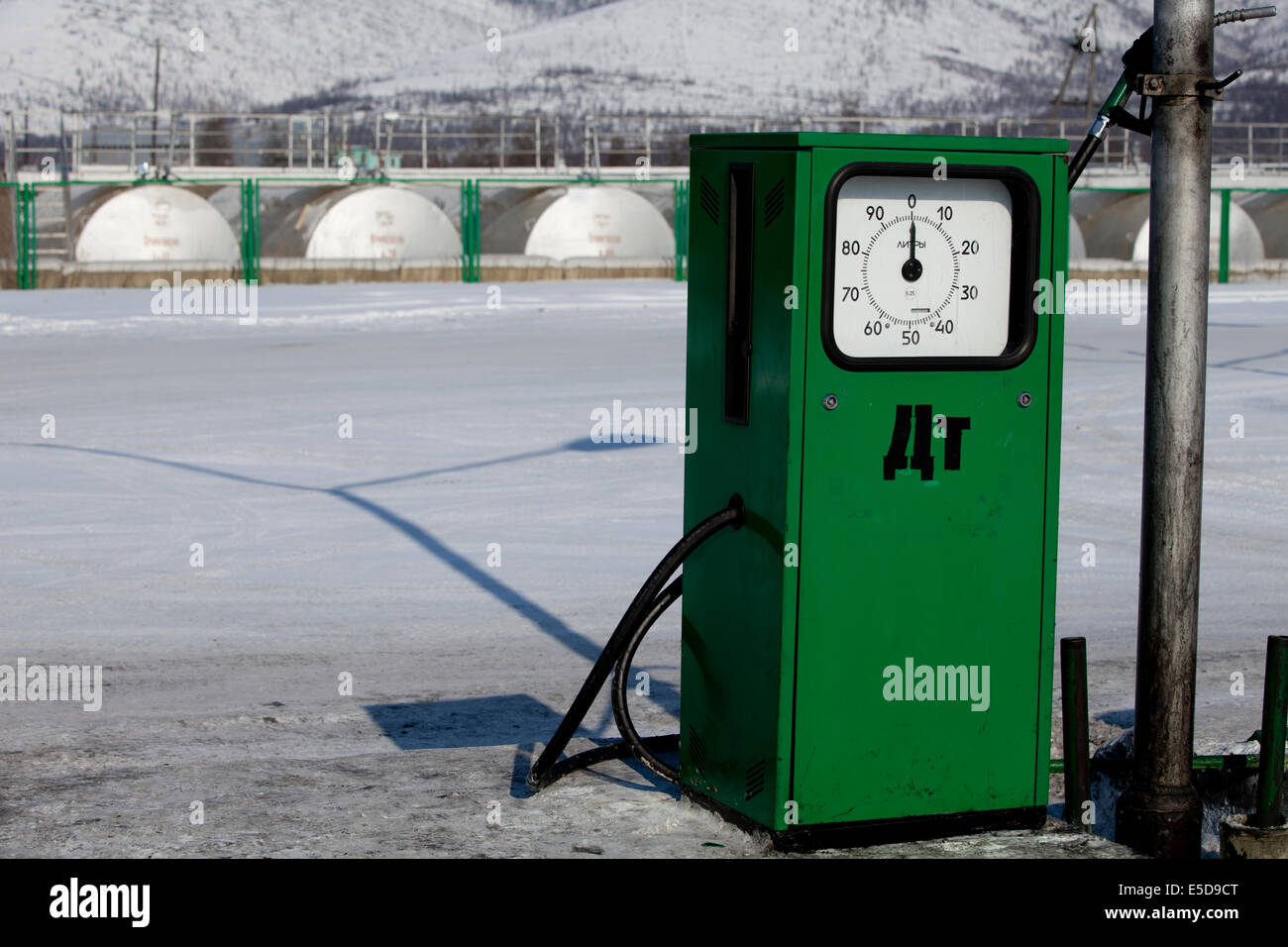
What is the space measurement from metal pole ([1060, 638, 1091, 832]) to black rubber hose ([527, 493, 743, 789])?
1180 millimetres

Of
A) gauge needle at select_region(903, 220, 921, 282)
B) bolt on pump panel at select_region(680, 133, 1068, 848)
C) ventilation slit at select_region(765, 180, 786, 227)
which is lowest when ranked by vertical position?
bolt on pump panel at select_region(680, 133, 1068, 848)

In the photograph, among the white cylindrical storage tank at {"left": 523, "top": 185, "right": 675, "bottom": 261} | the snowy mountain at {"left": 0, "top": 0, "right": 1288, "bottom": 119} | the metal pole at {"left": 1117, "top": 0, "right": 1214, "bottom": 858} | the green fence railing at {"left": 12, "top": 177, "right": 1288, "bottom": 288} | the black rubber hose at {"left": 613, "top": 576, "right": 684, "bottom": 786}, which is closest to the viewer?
the metal pole at {"left": 1117, "top": 0, "right": 1214, "bottom": 858}

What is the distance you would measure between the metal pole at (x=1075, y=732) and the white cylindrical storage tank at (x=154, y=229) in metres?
29.5

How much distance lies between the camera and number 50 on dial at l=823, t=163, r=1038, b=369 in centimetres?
390

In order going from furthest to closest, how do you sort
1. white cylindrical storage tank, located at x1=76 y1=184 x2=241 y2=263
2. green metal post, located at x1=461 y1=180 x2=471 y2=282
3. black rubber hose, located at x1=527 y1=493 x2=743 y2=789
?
white cylindrical storage tank, located at x1=76 y1=184 x2=241 y2=263, green metal post, located at x1=461 y1=180 x2=471 y2=282, black rubber hose, located at x1=527 y1=493 x2=743 y2=789

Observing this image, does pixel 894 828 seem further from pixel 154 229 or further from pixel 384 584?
pixel 154 229

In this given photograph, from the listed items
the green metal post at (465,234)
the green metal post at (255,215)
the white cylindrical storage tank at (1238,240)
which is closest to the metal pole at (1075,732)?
the green metal post at (255,215)

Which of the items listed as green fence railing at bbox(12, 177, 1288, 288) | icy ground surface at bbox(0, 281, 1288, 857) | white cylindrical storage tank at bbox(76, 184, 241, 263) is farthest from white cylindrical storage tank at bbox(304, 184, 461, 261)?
icy ground surface at bbox(0, 281, 1288, 857)

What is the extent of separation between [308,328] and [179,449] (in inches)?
397

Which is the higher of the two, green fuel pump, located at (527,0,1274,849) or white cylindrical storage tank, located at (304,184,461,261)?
white cylindrical storage tank, located at (304,184,461,261)

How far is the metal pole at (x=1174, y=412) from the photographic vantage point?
14.1 feet

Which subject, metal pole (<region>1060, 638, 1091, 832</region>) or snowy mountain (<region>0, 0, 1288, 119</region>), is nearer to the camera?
metal pole (<region>1060, 638, 1091, 832</region>)

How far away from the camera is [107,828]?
4.27m

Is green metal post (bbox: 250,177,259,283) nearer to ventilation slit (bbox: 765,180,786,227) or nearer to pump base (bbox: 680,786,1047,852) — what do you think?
ventilation slit (bbox: 765,180,786,227)
